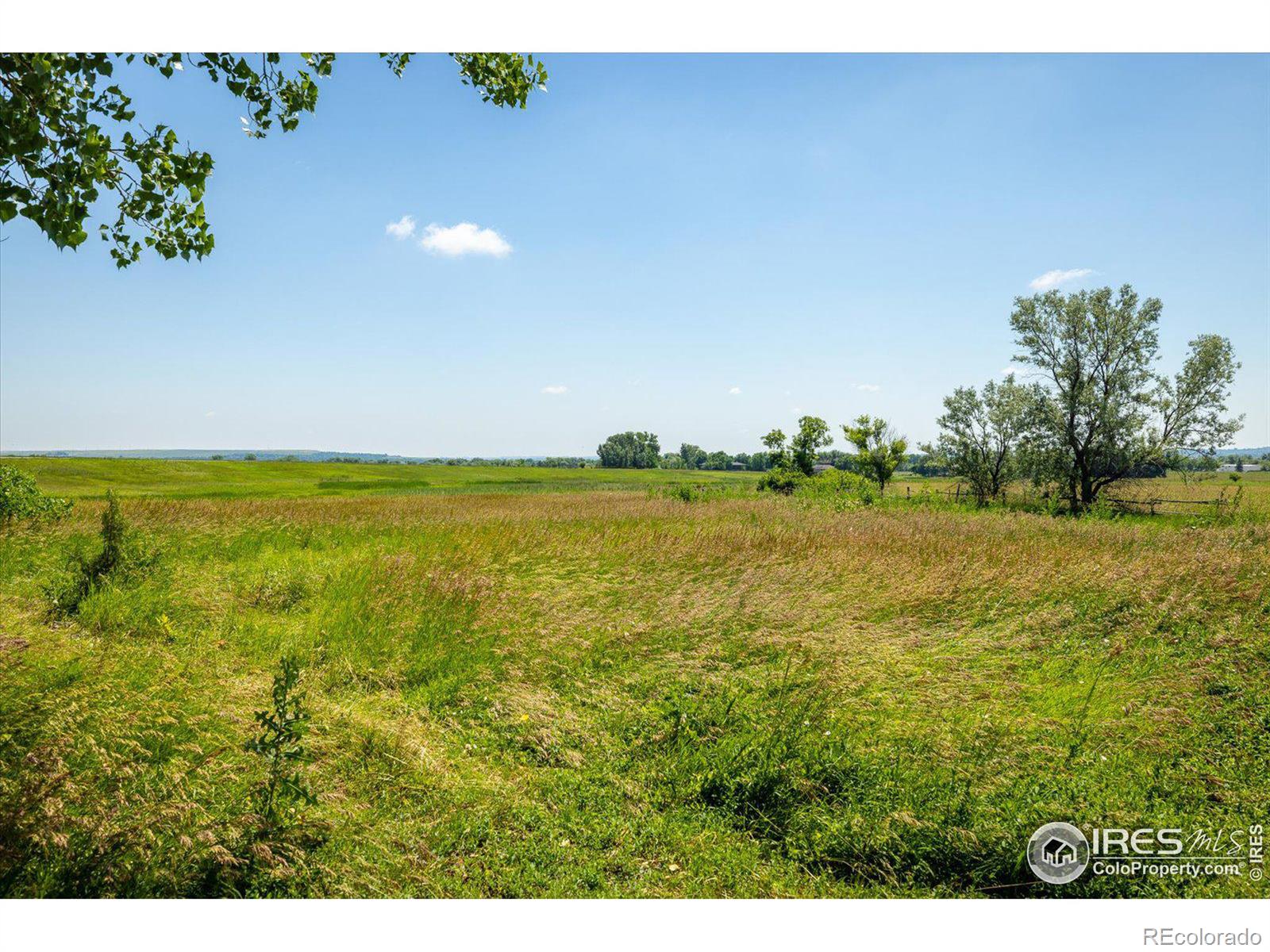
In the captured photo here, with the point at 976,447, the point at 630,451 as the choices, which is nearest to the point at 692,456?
the point at 630,451

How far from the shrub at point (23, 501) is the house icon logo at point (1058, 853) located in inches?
671

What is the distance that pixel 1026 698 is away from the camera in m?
5.09

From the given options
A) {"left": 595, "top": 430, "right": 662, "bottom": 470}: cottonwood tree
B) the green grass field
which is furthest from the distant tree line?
{"left": 595, "top": 430, "right": 662, "bottom": 470}: cottonwood tree

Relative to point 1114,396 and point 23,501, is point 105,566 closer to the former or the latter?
point 23,501

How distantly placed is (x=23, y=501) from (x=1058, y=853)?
17869 millimetres

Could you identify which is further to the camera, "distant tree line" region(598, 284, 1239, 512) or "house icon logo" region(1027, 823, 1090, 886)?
"distant tree line" region(598, 284, 1239, 512)

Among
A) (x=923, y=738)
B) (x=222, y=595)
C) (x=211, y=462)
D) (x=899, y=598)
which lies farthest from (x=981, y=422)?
(x=211, y=462)

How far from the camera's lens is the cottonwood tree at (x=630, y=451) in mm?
118100

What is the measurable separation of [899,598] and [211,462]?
46.1 m

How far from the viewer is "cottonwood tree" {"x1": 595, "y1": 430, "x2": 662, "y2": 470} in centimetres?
11810

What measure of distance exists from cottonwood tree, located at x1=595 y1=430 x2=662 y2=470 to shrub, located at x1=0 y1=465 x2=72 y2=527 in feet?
340

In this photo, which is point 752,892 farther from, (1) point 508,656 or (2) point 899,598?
(2) point 899,598

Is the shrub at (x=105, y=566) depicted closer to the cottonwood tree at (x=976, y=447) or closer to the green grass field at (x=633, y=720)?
the green grass field at (x=633, y=720)

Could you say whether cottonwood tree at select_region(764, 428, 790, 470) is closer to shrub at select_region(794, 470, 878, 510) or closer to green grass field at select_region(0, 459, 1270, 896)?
shrub at select_region(794, 470, 878, 510)
